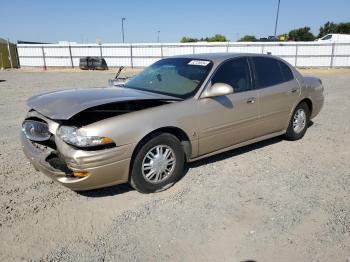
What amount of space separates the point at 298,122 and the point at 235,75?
190 cm

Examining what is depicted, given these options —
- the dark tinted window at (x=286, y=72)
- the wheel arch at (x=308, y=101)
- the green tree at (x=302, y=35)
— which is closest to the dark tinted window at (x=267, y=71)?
the dark tinted window at (x=286, y=72)

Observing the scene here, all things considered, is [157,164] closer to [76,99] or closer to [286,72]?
[76,99]

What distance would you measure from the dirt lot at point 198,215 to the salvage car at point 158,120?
1.02ft

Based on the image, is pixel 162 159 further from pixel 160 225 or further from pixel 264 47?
pixel 264 47

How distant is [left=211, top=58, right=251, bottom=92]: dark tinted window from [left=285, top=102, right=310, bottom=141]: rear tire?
143 centimetres

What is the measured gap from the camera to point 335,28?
84.1 meters

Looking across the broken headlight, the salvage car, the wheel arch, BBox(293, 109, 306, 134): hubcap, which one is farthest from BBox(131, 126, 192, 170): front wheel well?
the wheel arch

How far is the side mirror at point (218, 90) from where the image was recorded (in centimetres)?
417

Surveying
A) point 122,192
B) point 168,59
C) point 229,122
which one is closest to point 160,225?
point 122,192

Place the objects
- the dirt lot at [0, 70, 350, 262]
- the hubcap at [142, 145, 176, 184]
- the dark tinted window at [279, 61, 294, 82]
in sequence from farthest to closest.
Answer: the dark tinted window at [279, 61, 294, 82] < the hubcap at [142, 145, 176, 184] < the dirt lot at [0, 70, 350, 262]

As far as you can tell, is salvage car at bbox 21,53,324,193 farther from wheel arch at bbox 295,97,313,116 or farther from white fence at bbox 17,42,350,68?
white fence at bbox 17,42,350,68

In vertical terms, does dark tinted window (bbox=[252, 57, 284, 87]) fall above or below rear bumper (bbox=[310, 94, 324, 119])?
above

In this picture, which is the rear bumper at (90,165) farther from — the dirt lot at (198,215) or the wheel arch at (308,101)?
the wheel arch at (308,101)

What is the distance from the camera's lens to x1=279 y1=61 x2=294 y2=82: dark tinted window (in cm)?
561
